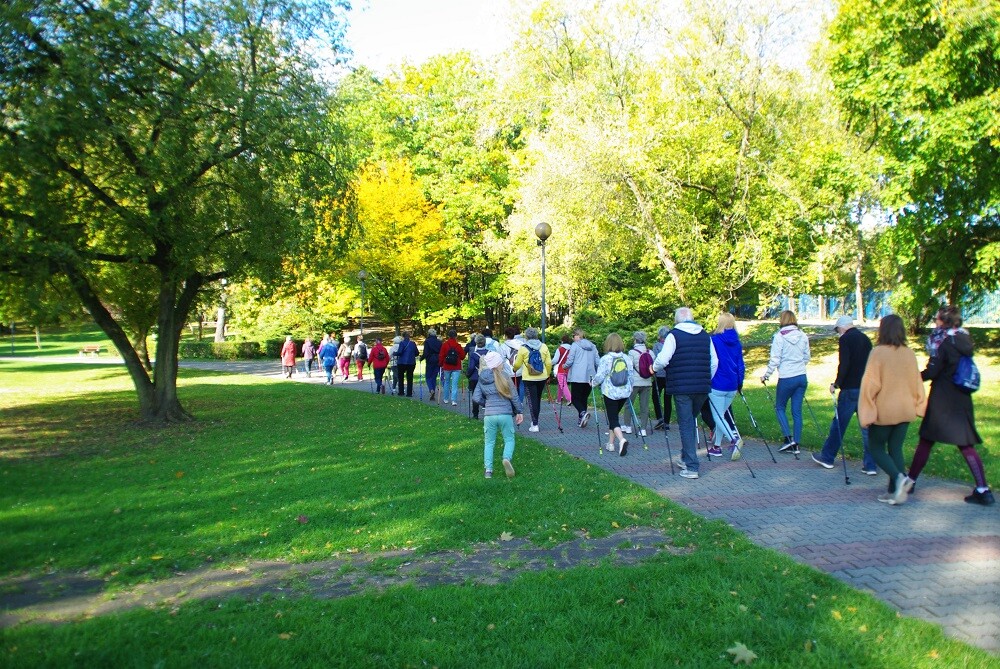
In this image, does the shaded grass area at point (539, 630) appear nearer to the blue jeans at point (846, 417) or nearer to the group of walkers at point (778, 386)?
the group of walkers at point (778, 386)

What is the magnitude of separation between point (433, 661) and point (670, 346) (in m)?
5.51

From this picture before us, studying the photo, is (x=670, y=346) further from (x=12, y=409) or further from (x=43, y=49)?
(x=12, y=409)

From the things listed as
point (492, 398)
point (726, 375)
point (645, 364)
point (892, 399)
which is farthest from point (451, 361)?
point (892, 399)

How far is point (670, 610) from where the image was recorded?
180 inches

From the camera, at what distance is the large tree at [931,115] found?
54.4 ft

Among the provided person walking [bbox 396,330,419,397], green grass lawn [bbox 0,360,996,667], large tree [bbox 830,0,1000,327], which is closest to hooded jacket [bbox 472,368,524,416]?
green grass lawn [bbox 0,360,996,667]

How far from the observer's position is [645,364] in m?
11.1

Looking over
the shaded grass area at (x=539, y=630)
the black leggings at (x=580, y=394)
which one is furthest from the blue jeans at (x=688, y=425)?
the black leggings at (x=580, y=394)

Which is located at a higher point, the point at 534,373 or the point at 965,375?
the point at 965,375

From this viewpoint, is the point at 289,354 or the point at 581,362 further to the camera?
the point at 289,354

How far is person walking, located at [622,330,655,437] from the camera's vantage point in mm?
11102

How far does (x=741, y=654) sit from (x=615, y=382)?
637 cm

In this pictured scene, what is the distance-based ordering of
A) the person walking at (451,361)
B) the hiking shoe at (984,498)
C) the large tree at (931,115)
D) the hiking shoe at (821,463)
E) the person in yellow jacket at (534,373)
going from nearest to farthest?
the hiking shoe at (984,498) < the hiking shoe at (821,463) < the person in yellow jacket at (534,373) < the large tree at (931,115) < the person walking at (451,361)

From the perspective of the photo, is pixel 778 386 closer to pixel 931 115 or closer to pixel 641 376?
pixel 641 376
